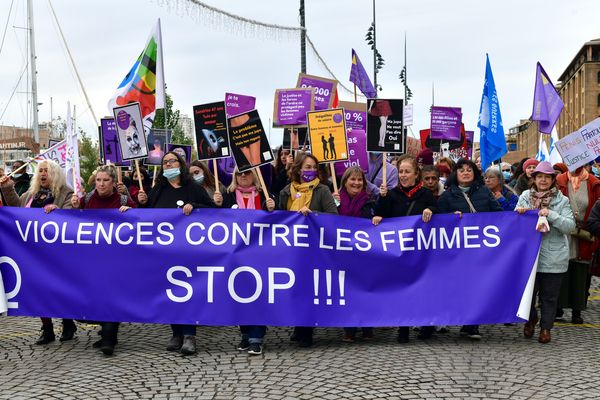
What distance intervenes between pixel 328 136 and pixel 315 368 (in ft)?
10.9

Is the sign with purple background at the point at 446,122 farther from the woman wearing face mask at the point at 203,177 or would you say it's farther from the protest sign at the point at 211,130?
the protest sign at the point at 211,130

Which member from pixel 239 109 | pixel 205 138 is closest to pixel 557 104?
pixel 239 109

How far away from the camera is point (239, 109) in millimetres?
12148

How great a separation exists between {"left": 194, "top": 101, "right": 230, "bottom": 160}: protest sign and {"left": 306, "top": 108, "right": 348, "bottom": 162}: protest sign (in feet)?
3.38

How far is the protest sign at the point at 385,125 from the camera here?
8367 millimetres

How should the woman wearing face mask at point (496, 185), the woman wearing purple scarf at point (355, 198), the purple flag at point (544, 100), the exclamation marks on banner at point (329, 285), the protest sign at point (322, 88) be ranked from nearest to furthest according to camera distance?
the exclamation marks on banner at point (329, 285), the woman wearing purple scarf at point (355, 198), the woman wearing face mask at point (496, 185), the purple flag at point (544, 100), the protest sign at point (322, 88)

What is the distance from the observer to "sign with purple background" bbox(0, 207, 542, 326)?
692cm

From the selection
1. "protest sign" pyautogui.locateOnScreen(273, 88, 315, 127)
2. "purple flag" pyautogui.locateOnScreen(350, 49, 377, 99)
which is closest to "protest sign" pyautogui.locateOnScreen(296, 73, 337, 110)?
"protest sign" pyautogui.locateOnScreen(273, 88, 315, 127)

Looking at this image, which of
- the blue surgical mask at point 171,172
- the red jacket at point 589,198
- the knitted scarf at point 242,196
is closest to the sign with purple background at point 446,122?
the red jacket at point 589,198

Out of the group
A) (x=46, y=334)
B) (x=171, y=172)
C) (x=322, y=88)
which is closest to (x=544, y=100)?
(x=322, y=88)

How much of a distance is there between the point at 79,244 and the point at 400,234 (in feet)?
9.89

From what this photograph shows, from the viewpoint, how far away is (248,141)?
25.6 ft

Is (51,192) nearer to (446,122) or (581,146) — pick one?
(581,146)

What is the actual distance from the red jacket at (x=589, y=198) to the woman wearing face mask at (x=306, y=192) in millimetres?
2998
